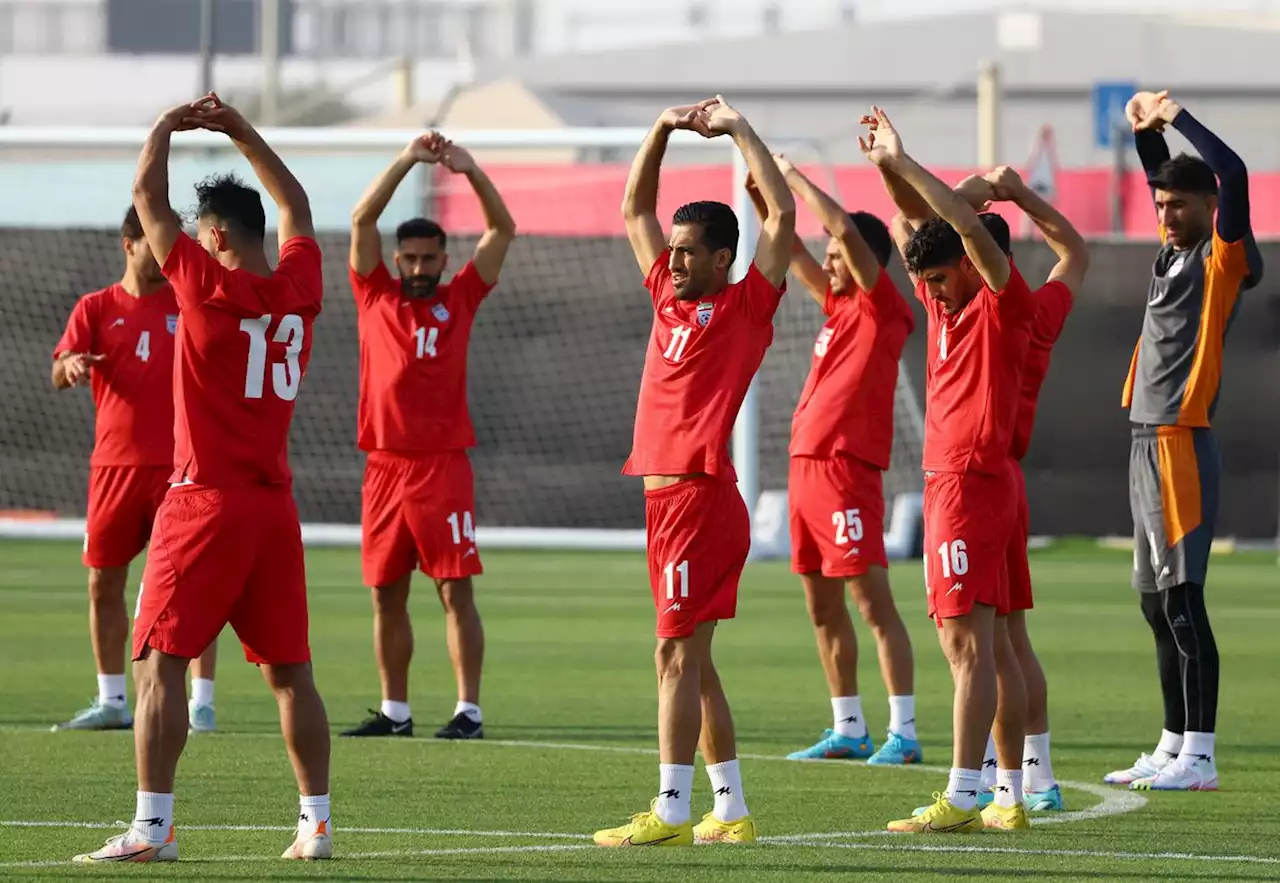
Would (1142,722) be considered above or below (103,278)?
below

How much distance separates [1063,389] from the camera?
78.6ft

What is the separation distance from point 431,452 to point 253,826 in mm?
3451

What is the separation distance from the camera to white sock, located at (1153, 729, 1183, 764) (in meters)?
9.69

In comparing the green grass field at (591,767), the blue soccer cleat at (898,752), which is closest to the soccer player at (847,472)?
the blue soccer cleat at (898,752)

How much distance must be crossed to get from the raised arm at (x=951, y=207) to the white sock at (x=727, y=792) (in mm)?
1899

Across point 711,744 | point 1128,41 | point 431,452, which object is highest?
point 1128,41

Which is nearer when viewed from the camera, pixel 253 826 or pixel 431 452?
pixel 253 826

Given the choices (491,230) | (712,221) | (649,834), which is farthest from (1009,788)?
(491,230)

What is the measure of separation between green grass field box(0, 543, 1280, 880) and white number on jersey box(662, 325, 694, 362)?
1655 mm

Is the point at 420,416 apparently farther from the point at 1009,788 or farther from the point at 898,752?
the point at 1009,788

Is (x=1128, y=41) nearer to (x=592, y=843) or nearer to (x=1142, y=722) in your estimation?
(x=1142, y=722)

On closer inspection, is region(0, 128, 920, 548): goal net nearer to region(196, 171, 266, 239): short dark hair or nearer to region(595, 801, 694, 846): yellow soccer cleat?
region(595, 801, 694, 846): yellow soccer cleat

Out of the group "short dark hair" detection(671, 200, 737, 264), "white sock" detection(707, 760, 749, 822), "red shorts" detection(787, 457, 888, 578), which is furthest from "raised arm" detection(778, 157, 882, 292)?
"white sock" detection(707, 760, 749, 822)

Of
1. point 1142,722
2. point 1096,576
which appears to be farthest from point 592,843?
point 1096,576
